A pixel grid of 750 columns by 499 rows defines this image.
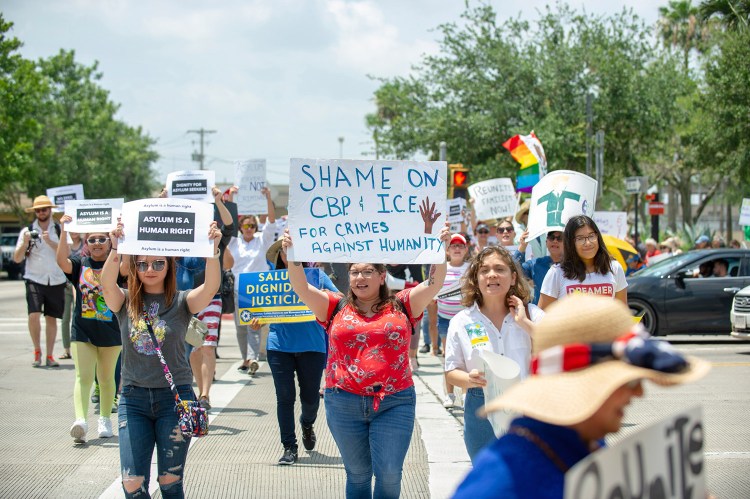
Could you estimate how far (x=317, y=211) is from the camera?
5820 millimetres

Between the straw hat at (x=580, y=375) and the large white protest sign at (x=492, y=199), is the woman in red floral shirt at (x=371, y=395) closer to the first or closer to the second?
the straw hat at (x=580, y=375)

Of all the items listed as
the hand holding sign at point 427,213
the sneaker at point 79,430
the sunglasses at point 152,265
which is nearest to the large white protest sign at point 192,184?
the sneaker at point 79,430

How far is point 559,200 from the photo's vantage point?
8.00 m

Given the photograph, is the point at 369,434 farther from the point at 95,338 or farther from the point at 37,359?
the point at 37,359

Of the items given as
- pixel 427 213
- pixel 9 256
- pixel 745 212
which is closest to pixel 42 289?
pixel 427 213

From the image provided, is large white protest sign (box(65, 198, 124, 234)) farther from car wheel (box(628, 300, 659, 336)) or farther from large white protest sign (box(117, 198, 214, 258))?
car wheel (box(628, 300, 659, 336))

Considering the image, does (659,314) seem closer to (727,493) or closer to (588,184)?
(588,184)

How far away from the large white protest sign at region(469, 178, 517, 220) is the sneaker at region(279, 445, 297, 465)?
325 inches

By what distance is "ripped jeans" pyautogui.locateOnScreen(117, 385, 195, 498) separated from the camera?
460 cm

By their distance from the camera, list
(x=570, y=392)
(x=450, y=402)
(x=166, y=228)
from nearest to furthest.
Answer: (x=570, y=392), (x=166, y=228), (x=450, y=402)

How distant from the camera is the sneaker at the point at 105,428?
7.83 metres

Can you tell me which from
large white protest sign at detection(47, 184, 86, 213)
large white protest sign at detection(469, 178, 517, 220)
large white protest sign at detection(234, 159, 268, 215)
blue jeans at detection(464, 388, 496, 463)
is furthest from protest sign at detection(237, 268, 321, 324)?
large white protest sign at detection(469, 178, 517, 220)

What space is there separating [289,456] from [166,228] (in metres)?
2.42

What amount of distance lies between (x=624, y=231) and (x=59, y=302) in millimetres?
9347
